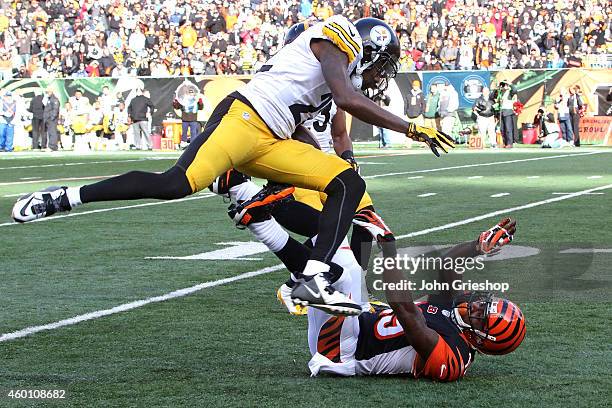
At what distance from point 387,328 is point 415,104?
23.9 meters

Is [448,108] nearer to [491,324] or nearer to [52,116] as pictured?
[52,116]

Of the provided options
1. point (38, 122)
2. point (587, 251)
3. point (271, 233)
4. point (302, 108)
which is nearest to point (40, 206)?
point (271, 233)

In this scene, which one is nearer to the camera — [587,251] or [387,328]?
[387,328]

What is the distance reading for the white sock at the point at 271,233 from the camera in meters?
5.58

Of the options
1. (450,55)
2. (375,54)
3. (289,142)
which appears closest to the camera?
(289,142)

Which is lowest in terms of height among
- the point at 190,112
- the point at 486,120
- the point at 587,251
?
the point at 190,112

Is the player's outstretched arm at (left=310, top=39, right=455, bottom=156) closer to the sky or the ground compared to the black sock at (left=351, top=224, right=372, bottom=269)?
closer to the sky

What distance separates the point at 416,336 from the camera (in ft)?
14.7

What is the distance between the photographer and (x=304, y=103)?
5285 millimetres

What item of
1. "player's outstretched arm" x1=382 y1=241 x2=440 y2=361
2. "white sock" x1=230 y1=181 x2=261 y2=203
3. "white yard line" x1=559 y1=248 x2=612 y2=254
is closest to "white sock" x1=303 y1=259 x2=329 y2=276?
"player's outstretched arm" x1=382 y1=241 x2=440 y2=361

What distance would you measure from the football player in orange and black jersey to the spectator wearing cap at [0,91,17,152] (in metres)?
24.3

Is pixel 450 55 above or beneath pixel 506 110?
above

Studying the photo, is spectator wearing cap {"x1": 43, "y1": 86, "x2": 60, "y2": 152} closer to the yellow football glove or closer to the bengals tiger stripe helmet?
the yellow football glove

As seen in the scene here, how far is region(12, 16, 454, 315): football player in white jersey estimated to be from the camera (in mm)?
5051
